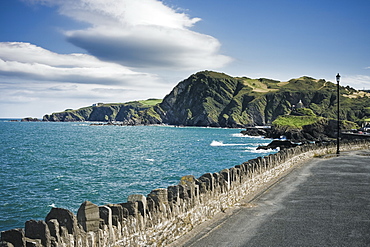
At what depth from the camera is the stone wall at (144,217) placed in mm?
5595

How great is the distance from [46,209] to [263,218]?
20419 mm

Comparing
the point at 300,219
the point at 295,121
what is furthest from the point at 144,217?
the point at 295,121

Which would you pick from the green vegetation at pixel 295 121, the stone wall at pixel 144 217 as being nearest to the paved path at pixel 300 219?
the stone wall at pixel 144 217

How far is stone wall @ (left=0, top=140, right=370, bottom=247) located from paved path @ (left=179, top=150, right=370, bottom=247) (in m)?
0.67

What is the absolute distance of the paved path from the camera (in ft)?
31.2

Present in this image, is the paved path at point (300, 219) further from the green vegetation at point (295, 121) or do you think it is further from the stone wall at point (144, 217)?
the green vegetation at point (295, 121)

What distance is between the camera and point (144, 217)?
7992 millimetres

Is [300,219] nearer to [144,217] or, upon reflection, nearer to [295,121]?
[144,217]

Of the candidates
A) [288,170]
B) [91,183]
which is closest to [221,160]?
[91,183]

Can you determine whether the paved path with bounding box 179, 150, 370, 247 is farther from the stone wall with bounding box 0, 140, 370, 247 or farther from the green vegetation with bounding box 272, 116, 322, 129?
the green vegetation with bounding box 272, 116, 322, 129

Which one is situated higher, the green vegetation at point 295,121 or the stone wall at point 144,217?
the green vegetation at point 295,121

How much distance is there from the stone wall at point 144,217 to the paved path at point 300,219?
0.67 meters

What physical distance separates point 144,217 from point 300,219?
252 inches

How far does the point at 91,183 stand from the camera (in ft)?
125
